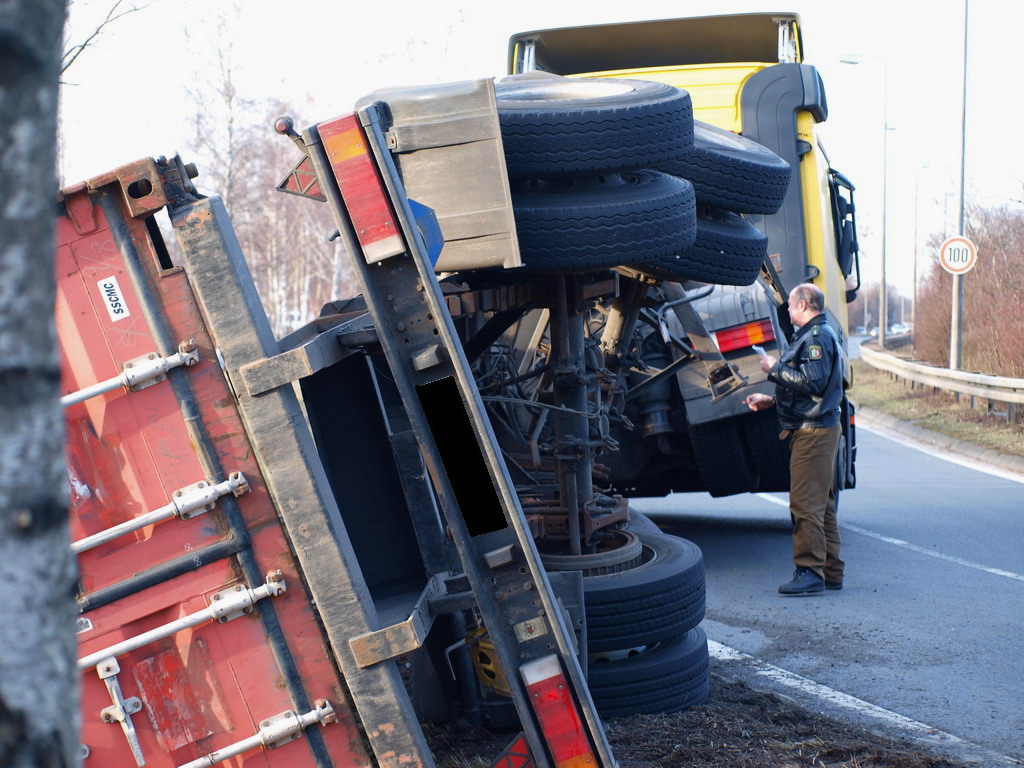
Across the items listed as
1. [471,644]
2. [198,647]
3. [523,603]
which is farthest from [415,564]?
[198,647]

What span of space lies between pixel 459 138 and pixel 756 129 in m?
5.59

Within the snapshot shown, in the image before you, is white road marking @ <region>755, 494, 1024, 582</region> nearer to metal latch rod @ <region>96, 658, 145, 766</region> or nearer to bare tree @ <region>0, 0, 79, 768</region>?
metal latch rod @ <region>96, 658, 145, 766</region>

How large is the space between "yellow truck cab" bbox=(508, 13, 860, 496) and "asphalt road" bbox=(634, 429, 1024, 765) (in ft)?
2.64

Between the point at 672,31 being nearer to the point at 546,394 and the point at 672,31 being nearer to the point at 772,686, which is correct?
the point at 546,394

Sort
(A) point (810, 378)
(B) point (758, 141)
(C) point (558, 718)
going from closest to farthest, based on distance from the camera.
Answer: (C) point (558, 718), (A) point (810, 378), (B) point (758, 141)

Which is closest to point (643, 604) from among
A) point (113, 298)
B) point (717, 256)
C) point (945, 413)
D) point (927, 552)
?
point (717, 256)

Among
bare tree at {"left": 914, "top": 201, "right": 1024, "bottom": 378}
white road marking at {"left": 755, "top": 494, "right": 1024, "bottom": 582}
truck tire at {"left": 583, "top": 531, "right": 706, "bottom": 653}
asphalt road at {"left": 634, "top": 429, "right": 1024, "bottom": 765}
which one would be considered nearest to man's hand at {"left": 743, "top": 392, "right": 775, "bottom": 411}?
asphalt road at {"left": 634, "top": 429, "right": 1024, "bottom": 765}

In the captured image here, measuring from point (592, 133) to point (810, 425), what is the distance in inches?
143

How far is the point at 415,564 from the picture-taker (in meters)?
3.86

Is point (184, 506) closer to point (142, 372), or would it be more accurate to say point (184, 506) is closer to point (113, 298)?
point (142, 372)

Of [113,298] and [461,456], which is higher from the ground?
[113,298]

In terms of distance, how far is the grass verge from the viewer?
45.9 feet

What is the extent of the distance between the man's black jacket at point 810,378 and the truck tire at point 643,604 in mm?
2507

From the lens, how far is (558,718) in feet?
9.91
